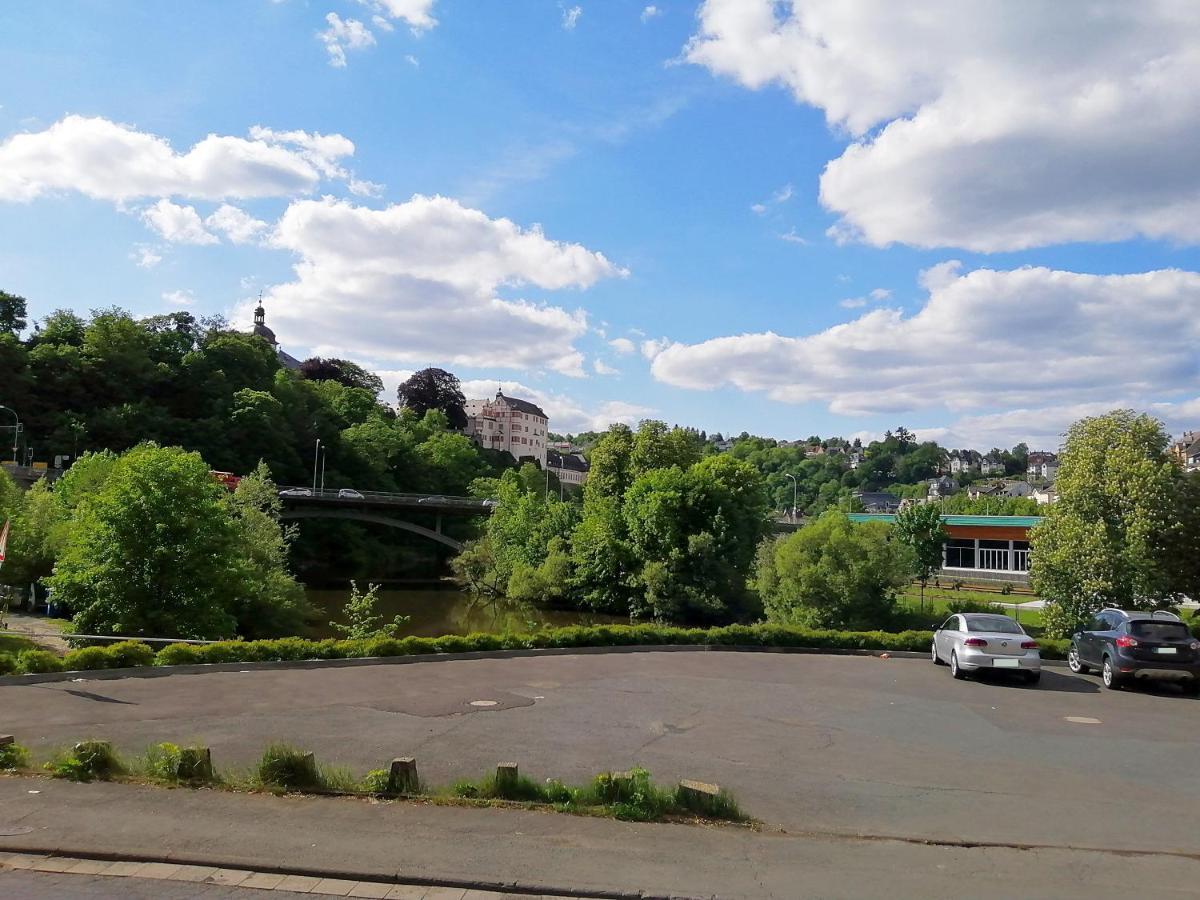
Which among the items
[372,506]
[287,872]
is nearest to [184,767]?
[287,872]

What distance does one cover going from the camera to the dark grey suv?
1565 cm

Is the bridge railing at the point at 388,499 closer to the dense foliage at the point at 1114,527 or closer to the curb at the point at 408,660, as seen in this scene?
the curb at the point at 408,660

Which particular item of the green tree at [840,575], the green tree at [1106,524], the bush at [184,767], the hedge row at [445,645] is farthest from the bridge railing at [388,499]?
the bush at [184,767]

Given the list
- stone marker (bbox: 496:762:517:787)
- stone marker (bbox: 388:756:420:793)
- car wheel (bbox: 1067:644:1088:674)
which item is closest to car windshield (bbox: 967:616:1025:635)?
car wheel (bbox: 1067:644:1088:674)

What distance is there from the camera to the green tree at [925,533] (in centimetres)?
5856

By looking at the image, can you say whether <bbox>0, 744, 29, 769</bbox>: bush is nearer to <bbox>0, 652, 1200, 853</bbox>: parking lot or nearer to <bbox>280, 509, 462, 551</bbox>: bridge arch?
<bbox>0, 652, 1200, 853</bbox>: parking lot

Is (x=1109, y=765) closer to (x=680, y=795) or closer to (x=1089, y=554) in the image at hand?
(x=680, y=795)

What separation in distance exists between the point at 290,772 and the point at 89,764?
2.15m

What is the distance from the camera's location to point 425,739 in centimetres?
1050

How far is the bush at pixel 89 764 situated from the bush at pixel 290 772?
1681 mm

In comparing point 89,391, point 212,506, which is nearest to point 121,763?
point 212,506

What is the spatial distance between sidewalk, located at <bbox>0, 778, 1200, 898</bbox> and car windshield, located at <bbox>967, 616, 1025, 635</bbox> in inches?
440

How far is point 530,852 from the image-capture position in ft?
21.0

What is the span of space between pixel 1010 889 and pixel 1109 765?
5269 mm
